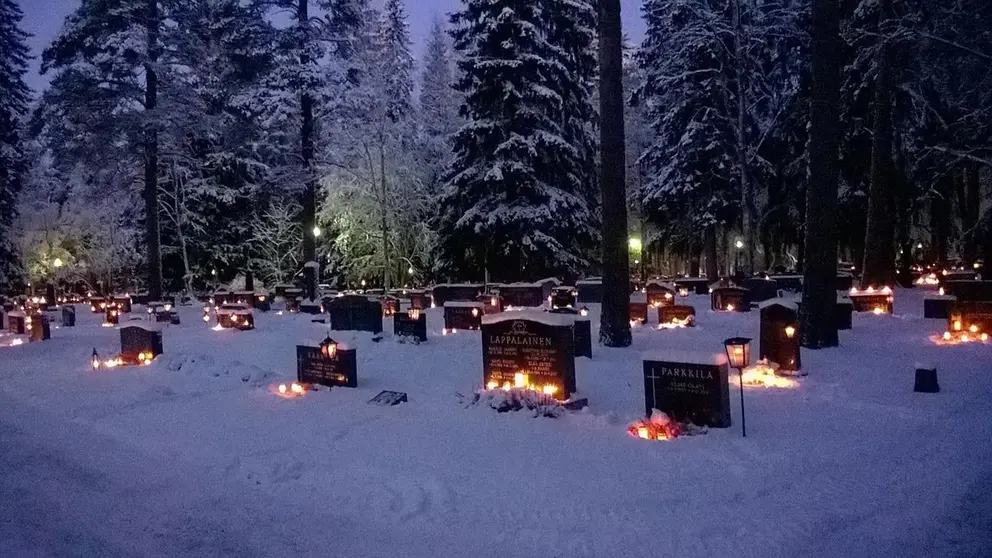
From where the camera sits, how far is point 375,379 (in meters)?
12.3

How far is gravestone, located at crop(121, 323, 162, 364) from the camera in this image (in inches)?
608

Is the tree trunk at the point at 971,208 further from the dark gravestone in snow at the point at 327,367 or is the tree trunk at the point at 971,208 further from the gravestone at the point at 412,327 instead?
the dark gravestone in snow at the point at 327,367

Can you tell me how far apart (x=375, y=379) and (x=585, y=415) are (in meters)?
4.64

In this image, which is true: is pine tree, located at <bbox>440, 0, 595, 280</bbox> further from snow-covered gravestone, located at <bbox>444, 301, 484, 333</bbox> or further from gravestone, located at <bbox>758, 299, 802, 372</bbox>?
gravestone, located at <bbox>758, 299, 802, 372</bbox>

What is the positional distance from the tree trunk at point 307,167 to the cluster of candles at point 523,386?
1956cm

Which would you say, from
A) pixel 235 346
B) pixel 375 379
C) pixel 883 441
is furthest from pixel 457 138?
pixel 883 441

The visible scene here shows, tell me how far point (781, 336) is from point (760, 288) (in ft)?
42.3

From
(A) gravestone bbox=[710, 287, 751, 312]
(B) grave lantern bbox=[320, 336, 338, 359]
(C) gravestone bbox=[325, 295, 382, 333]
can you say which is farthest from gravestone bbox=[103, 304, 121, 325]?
(A) gravestone bbox=[710, 287, 751, 312]

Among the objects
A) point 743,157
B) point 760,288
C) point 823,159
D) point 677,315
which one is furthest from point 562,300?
point 743,157

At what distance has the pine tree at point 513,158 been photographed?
91.0ft

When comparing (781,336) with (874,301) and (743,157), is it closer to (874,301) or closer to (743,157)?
(874,301)

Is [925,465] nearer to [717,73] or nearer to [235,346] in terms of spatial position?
[235,346]

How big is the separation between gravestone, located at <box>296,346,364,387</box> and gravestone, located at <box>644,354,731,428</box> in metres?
5.25

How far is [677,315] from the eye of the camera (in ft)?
60.6
